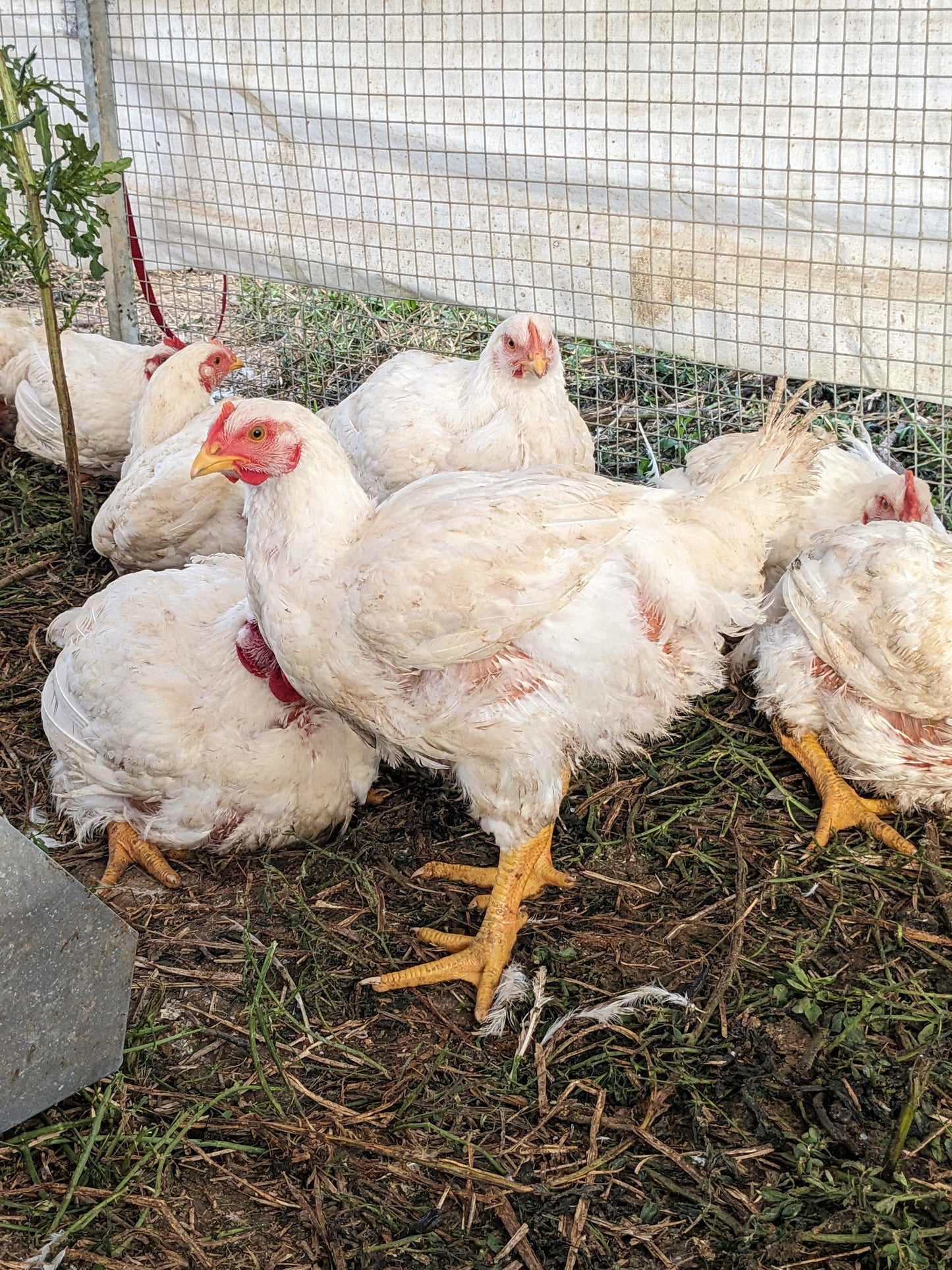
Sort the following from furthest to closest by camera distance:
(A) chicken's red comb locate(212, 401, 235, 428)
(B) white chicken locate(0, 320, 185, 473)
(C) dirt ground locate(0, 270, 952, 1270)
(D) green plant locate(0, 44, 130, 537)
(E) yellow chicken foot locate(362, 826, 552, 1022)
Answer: (B) white chicken locate(0, 320, 185, 473)
(D) green plant locate(0, 44, 130, 537)
(E) yellow chicken foot locate(362, 826, 552, 1022)
(A) chicken's red comb locate(212, 401, 235, 428)
(C) dirt ground locate(0, 270, 952, 1270)

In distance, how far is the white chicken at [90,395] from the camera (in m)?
5.14

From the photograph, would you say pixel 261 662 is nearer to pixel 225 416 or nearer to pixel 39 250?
pixel 225 416

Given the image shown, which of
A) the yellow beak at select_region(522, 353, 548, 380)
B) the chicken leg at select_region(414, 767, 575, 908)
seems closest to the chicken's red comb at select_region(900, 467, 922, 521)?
the yellow beak at select_region(522, 353, 548, 380)

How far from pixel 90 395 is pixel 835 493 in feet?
11.1

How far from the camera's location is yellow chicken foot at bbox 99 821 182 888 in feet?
10.5

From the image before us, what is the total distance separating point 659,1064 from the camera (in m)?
2.54

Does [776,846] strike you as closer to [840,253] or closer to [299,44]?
[840,253]

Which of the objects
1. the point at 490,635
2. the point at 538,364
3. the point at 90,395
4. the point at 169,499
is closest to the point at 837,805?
the point at 490,635

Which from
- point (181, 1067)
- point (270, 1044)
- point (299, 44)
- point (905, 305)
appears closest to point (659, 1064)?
point (270, 1044)

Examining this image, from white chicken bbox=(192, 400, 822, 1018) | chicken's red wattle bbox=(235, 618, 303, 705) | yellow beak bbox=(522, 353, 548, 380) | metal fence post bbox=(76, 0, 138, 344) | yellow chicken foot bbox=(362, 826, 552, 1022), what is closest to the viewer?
white chicken bbox=(192, 400, 822, 1018)

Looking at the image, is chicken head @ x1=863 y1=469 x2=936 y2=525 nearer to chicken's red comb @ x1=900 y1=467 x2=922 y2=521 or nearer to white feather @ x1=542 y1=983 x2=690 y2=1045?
chicken's red comb @ x1=900 y1=467 x2=922 y2=521

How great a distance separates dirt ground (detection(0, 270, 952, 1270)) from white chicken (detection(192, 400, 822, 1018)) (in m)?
0.27

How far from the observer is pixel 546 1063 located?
2.59 metres

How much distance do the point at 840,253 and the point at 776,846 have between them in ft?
7.64
